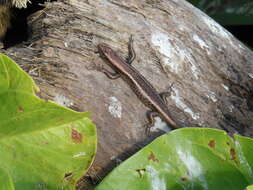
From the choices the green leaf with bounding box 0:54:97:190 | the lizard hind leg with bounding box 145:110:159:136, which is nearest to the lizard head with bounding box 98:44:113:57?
the lizard hind leg with bounding box 145:110:159:136

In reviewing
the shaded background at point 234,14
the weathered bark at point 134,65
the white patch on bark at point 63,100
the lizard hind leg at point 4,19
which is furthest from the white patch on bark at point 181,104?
the lizard hind leg at point 4,19

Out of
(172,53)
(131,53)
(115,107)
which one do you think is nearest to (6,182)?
(115,107)

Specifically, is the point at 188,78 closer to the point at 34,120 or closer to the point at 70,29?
the point at 70,29

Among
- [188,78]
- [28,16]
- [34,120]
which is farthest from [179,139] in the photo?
[28,16]

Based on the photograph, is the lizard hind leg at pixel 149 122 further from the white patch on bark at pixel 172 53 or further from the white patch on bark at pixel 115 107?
the white patch on bark at pixel 172 53

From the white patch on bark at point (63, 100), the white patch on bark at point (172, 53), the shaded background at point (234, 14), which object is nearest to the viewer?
the white patch on bark at point (63, 100)

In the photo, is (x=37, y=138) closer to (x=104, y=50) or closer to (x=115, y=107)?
(x=115, y=107)

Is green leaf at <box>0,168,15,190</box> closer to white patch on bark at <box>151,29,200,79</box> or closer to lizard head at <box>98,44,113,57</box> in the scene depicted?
lizard head at <box>98,44,113,57</box>
